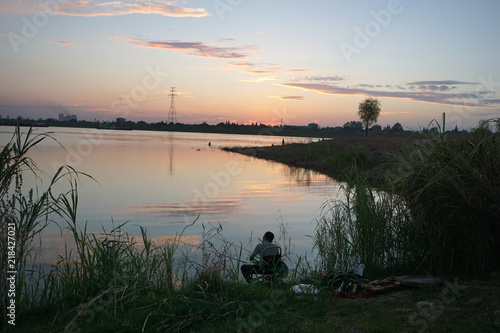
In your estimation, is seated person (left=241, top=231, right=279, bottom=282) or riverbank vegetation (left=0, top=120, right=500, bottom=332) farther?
seated person (left=241, top=231, right=279, bottom=282)

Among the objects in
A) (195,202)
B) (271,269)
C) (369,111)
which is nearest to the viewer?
(271,269)

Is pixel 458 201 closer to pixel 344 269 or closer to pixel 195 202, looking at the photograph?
pixel 344 269

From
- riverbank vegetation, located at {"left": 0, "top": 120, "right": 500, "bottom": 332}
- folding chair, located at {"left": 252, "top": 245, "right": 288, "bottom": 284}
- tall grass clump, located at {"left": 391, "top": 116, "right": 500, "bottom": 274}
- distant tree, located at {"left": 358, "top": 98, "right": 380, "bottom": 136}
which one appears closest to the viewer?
riverbank vegetation, located at {"left": 0, "top": 120, "right": 500, "bottom": 332}

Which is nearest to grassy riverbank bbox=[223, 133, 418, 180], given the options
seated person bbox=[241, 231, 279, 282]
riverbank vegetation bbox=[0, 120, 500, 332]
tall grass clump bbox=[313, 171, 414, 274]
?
tall grass clump bbox=[313, 171, 414, 274]

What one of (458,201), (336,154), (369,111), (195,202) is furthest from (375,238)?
(369,111)

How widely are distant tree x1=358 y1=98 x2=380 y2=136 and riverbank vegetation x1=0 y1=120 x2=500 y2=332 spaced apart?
2915 inches

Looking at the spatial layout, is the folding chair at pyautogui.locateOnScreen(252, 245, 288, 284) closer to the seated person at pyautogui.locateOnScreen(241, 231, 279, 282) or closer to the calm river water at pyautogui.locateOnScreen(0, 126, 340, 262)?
the seated person at pyautogui.locateOnScreen(241, 231, 279, 282)

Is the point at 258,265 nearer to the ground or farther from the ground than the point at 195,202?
farther from the ground

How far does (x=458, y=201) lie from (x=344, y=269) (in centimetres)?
272

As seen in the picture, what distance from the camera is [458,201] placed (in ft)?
24.2

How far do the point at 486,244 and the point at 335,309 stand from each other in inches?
127

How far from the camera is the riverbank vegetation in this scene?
548 cm

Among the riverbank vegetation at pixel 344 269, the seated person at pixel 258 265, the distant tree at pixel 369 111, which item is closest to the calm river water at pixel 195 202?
the riverbank vegetation at pixel 344 269

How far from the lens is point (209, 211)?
18203 mm
